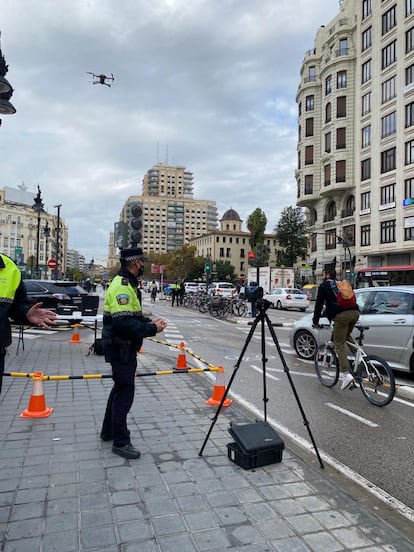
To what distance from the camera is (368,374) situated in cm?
645

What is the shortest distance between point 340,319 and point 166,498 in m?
4.47

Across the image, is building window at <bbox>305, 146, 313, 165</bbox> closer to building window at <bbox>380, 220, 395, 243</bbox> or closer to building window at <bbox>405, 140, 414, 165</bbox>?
building window at <bbox>380, 220, 395, 243</bbox>

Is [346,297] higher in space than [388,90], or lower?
lower

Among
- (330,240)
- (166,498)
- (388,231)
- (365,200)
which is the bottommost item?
(166,498)

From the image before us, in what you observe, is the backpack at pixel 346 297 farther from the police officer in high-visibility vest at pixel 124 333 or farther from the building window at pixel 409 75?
the building window at pixel 409 75

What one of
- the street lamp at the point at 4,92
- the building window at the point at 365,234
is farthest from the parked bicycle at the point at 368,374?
the building window at the point at 365,234

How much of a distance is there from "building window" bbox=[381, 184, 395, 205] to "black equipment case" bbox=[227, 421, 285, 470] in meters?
39.7

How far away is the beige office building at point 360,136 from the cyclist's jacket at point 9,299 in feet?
109

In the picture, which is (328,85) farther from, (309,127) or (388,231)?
(388,231)

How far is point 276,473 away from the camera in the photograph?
3.83 m

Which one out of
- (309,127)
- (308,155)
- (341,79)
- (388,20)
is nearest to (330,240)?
(308,155)

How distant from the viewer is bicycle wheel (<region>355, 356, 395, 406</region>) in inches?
240

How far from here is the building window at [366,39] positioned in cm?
4334

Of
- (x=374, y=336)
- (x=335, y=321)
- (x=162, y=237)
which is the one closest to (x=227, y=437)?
(x=335, y=321)
